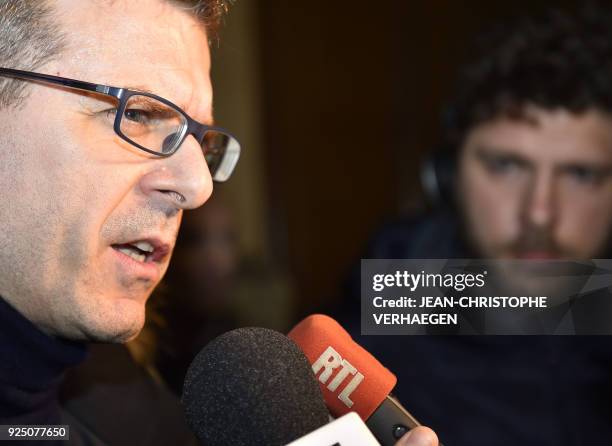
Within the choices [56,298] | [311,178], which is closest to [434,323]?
[56,298]

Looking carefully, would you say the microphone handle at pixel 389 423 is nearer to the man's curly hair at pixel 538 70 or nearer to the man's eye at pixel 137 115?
the man's eye at pixel 137 115

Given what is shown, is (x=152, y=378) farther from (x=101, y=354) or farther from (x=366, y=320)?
(x=366, y=320)

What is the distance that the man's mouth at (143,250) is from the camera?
0.88 metres

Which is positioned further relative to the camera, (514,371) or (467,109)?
(467,109)

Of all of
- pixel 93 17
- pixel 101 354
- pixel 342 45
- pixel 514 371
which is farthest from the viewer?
pixel 342 45

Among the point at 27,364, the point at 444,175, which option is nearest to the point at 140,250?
the point at 27,364

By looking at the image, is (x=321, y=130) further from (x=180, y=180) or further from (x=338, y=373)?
(x=338, y=373)

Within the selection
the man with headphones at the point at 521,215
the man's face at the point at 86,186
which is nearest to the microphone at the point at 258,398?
the man's face at the point at 86,186

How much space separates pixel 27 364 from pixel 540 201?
1181 millimetres

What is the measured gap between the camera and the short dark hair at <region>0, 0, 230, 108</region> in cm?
82

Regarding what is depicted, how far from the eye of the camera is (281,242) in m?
3.61

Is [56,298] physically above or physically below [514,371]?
above

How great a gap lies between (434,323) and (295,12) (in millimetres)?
2958

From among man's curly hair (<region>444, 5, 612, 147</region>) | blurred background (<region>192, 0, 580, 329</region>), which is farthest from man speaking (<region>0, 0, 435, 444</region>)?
blurred background (<region>192, 0, 580, 329</region>)
